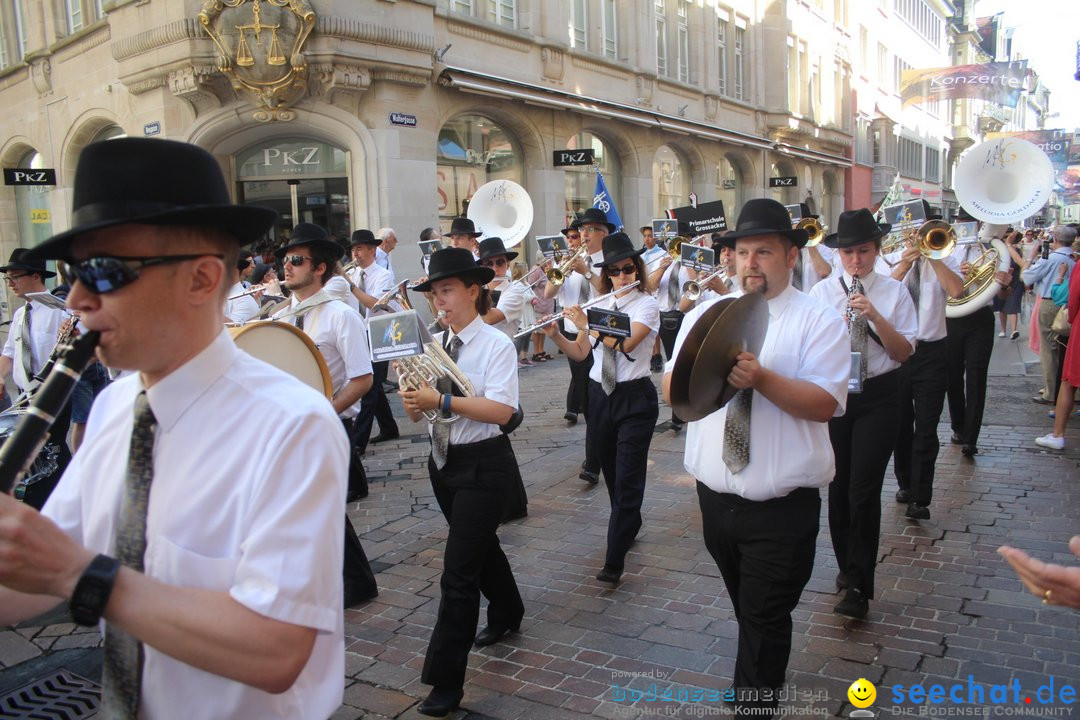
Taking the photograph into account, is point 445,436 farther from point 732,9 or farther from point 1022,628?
point 732,9

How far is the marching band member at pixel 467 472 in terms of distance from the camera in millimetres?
3820

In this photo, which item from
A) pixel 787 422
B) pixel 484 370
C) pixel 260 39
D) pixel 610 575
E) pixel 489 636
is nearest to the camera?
pixel 787 422

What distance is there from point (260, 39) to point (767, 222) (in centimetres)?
1383

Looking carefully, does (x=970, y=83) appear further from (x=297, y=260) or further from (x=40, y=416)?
(x=40, y=416)

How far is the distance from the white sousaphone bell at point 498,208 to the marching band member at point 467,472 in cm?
816

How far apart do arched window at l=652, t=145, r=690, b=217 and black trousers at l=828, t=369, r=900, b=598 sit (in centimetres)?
2021

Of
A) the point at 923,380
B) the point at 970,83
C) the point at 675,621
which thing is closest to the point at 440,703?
the point at 675,621

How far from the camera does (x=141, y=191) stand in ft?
5.33

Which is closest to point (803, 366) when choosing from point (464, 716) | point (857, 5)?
point (464, 716)

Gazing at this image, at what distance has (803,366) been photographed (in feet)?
11.6

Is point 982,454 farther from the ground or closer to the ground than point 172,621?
closer to the ground

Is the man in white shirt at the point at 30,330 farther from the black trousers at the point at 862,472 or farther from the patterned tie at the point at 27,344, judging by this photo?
the black trousers at the point at 862,472

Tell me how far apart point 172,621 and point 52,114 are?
23.2m

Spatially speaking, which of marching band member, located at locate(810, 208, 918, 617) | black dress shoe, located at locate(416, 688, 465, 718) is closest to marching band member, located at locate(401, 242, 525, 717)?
black dress shoe, located at locate(416, 688, 465, 718)
